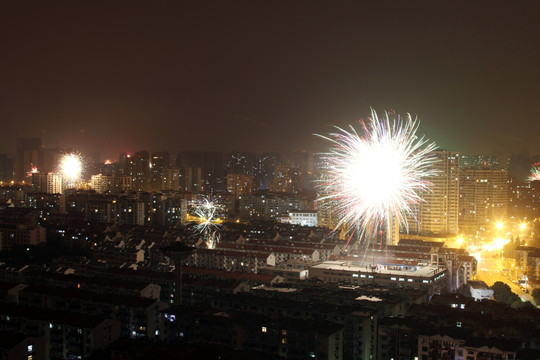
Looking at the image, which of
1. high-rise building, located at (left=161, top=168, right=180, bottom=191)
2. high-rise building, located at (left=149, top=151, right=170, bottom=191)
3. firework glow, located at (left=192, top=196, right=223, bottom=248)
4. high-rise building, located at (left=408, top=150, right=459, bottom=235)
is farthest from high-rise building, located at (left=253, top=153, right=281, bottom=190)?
high-rise building, located at (left=408, top=150, right=459, bottom=235)

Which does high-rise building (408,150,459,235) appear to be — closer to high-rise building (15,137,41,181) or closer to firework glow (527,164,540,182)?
firework glow (527,164,540,182)

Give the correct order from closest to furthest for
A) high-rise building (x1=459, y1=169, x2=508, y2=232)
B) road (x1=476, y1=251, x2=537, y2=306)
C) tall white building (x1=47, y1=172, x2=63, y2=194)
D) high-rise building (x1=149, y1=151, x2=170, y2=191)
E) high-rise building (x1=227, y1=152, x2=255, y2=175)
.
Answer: road (x1=476, y1=251, x2=537, y2=306) → high-rise building (x1=459, y1=169, x2=508, y2=232) → tall white building (x1=47, y1=172, x2=63, y2=194) → high-rise building (x1=149, y1=151, x2=170, y2=191) → high-rise building (x1=227, y1=152, x2=255, y2=175)

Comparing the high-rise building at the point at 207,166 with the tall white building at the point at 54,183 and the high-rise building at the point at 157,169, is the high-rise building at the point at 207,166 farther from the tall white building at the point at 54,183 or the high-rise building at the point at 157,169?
the tall white building at the point at 54,183

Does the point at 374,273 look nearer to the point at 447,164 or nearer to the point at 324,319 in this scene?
the point at 324,319

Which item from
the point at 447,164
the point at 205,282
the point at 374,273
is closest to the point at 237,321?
the point at 205,282

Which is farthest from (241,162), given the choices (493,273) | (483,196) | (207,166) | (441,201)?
(493,273)
